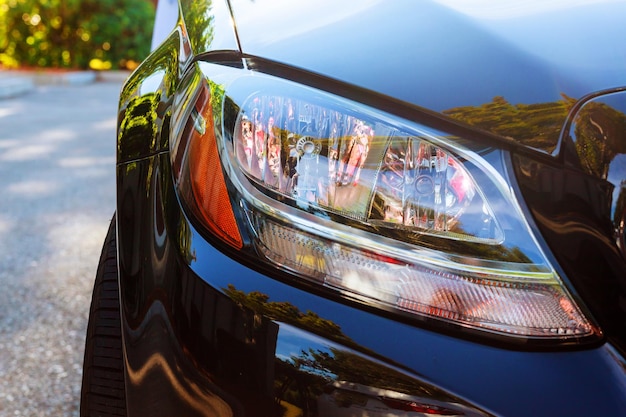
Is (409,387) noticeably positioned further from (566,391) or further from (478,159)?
(478,159)

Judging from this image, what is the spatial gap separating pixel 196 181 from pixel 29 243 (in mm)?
2553

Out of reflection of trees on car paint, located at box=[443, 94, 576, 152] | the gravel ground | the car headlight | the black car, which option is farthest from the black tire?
the gravel ground

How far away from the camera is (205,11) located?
1475mm

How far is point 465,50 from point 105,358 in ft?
2.82

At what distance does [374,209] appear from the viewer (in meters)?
1.04

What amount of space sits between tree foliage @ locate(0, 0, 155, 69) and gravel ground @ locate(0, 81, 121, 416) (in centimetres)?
496

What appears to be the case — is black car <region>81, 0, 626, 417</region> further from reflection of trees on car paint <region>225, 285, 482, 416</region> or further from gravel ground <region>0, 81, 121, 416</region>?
gravel ground <region>0, 81, 121, 416</region>

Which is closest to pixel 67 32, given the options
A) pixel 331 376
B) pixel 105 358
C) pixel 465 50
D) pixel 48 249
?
pixel 48 249

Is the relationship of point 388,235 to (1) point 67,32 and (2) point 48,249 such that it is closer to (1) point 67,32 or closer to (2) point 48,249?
(2) point 48,249

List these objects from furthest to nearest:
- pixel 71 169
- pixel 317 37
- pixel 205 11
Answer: pixel 71 169
pixel 205 11
pixel 317 37

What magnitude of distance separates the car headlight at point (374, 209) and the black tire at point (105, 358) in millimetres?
344

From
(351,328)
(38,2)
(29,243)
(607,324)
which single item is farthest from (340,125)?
(38,2)

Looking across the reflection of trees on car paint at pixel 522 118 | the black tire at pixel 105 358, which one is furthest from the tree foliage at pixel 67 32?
the reflection of trees on car paint at pixel 522 118

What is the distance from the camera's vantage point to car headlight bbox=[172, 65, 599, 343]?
0.98 metres
